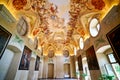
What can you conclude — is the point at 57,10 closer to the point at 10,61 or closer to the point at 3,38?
the point at 3,38

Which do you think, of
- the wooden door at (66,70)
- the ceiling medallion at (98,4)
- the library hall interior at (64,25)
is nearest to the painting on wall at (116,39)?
the library hall interior at (64,25)

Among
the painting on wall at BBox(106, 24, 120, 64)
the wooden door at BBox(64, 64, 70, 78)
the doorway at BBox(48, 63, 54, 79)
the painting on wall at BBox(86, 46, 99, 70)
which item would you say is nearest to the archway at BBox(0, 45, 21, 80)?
the painting on wall at BBox(86, 46, 99, 70)

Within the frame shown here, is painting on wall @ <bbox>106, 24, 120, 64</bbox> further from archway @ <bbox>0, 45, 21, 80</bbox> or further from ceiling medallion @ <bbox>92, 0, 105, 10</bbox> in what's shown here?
archway @ <bbox>0, 45, 21, 80</bbox>

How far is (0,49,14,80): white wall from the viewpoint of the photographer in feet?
20.1

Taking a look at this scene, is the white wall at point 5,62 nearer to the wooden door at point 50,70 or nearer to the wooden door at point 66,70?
the wooden door at point 50,70

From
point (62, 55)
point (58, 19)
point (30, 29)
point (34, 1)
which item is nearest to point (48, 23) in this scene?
point (58, 19)

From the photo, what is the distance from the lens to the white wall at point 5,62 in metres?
6.13

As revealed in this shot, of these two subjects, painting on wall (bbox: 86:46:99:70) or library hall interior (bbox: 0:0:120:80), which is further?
painting on wall (bbox: 86:46:99:70)

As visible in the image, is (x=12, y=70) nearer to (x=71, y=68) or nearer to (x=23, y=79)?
(x=23, y=79)

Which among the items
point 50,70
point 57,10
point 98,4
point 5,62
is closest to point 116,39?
point 98,4

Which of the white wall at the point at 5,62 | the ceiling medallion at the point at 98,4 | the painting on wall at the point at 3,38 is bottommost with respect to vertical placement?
the white wall at the point at 5,62

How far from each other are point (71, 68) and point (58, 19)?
1049 centimetres

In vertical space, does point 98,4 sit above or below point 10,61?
above

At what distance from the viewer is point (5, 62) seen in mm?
6371
